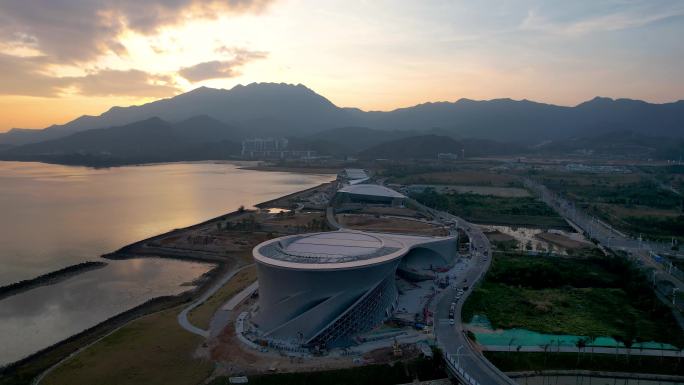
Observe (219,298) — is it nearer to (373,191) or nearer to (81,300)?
(81,300)

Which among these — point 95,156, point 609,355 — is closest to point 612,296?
point 609,355

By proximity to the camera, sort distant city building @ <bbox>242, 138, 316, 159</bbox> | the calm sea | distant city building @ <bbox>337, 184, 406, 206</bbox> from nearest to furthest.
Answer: the calm sea < distant city building @ <bbox>337, 184, 406, 206</bbox> < distant city building @ <bbox>242, 138, 316, 159</bbox>

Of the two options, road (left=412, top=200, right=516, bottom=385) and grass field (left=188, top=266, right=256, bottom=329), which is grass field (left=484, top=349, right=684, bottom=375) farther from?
grass field (left=188, top=266, right=256, bottom=329)

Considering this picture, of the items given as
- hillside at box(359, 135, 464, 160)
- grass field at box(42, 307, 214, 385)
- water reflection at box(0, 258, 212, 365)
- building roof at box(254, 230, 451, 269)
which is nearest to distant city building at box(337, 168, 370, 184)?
hillside at box(359, 135, 464, 160)

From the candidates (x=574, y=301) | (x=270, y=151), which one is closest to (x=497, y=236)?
(x=574, y=301)

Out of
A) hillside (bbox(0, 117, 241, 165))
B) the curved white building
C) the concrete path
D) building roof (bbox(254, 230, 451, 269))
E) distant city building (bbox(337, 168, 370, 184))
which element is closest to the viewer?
the curved white building

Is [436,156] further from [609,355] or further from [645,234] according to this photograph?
[609,355]

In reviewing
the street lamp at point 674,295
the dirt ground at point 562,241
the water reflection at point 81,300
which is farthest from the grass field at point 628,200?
the water reflection at point 81,300
